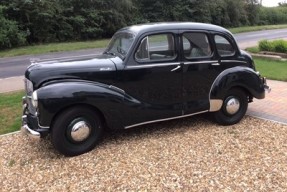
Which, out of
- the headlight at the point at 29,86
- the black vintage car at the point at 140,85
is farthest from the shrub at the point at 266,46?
the headlight at the point at 29,86

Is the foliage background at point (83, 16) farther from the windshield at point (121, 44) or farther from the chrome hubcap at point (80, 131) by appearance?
the chrome hubcap at point (80, 131)

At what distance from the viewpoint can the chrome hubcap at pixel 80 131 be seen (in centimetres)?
491

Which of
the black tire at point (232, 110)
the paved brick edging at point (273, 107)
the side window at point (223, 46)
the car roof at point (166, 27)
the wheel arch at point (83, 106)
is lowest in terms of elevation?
the paved brick edging at point (273, 107)

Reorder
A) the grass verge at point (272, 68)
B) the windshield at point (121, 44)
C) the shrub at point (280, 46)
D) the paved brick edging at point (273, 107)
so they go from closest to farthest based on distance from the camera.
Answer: the windshield at point (121, 44) < the paved brick edging at point (273, 107) < the grass verge at point (272, 68) < the shrub at point (280, 46)

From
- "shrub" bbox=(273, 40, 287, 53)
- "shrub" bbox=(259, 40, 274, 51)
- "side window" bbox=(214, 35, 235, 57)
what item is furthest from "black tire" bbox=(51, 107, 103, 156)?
"shrub" bbox=(259, 40, 274, 51)

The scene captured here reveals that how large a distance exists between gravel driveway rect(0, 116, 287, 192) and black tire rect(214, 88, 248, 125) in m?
0.15

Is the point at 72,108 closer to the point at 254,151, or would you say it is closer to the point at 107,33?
the point at 254,151

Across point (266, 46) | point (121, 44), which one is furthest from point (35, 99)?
point (266, 46)

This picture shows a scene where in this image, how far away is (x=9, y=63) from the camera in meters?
14.3

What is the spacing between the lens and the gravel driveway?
4156mm

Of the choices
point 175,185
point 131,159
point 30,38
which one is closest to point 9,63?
point 30,38

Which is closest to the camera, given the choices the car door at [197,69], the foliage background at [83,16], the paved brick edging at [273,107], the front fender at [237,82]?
the car door at [197,69]

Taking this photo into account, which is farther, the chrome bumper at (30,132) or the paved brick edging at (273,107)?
the paved brick edging at (273,107)

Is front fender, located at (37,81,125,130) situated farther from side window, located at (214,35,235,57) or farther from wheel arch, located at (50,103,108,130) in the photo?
side window, located at (214,35,235,57)
